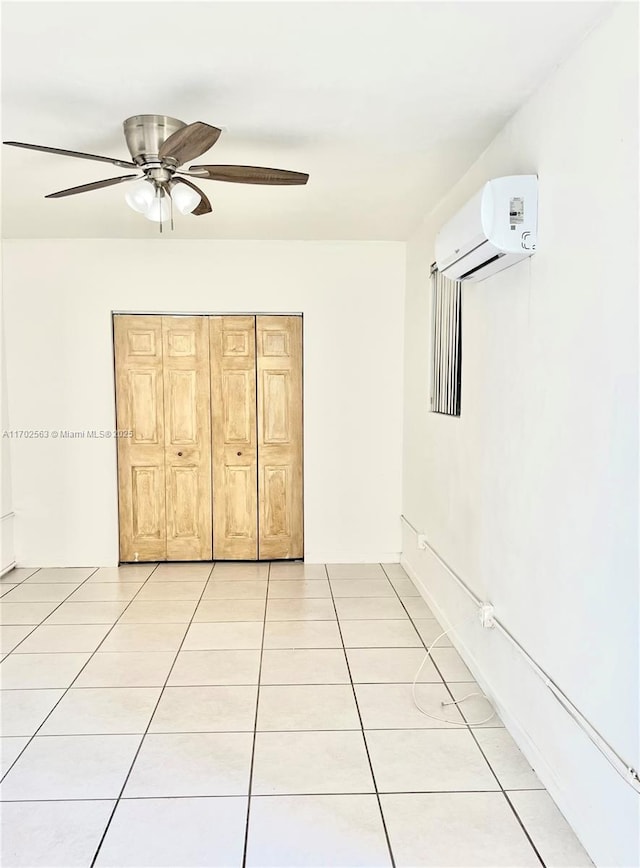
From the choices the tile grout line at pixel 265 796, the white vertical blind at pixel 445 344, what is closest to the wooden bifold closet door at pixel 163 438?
the white vertical blind at pixel 445 344

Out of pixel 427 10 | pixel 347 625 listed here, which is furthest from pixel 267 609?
pixel 427 10

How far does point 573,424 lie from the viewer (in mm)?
2072

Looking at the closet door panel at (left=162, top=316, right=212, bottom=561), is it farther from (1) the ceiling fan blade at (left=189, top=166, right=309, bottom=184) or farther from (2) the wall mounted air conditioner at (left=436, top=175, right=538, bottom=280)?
(2) the wall mounted air conditioner at (left=436, top=175, right=538, bottom=280)

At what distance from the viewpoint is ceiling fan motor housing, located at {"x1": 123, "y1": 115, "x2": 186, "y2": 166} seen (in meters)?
2.58

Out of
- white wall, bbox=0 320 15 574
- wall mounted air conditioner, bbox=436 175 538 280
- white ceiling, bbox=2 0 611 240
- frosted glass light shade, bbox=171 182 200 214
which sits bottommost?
white wall, bbox=0 320 15 574

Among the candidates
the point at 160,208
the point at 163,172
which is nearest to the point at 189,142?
the point at 163,172

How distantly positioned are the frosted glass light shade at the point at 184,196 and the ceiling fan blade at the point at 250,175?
93 millimetres

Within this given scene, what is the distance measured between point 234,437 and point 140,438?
0.75 m

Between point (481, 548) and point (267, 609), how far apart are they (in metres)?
1.63

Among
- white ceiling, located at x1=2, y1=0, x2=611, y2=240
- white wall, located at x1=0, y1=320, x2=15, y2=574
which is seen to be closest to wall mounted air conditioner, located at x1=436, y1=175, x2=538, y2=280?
white ceiling, located at x1=2, y1=0, x2=611, y2=240

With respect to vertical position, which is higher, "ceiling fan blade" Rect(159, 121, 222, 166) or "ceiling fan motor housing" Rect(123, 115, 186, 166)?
"ceiling fan motor housing" Rect(123, 115, 186, 166)

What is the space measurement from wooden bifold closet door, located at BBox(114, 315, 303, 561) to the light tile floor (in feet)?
3.59

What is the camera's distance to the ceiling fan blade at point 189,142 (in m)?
2.18

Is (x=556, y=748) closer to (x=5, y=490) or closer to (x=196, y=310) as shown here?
(x=196, y=310)
